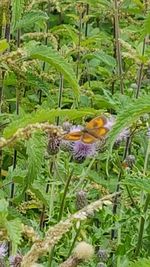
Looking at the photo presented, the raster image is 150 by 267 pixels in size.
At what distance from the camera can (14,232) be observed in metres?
1.64

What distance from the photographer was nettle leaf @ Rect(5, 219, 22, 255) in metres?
1.59

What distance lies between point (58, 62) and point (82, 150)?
0.54 m

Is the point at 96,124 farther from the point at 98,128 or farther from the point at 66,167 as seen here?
the point at 66,167

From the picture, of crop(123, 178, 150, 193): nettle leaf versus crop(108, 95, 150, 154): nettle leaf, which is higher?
crop(108, 95, 150, 154): nettle leaf

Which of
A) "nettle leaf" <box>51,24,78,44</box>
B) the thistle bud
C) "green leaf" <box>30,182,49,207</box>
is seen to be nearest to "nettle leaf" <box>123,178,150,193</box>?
the thistle bud

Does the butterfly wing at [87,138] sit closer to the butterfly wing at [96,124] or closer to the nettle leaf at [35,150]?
the butterfly wing at [96,124]

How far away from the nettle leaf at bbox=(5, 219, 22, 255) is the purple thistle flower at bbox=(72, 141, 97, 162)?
879mm

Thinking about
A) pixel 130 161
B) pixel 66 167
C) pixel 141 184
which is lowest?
pixel 130 161

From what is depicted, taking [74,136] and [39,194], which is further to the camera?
[39,194]

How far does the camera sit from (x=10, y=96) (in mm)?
4605

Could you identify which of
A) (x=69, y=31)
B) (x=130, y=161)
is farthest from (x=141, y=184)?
(x=69, y=31)

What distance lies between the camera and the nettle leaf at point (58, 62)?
2094mm

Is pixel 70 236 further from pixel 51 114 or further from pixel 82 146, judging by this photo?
pixel 51 114

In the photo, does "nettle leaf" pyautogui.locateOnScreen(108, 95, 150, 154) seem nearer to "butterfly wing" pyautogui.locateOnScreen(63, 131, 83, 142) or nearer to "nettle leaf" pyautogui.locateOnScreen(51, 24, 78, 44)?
"butterfly wing" pyautogui.locateOnScreen(63, 131, 83, 142)
